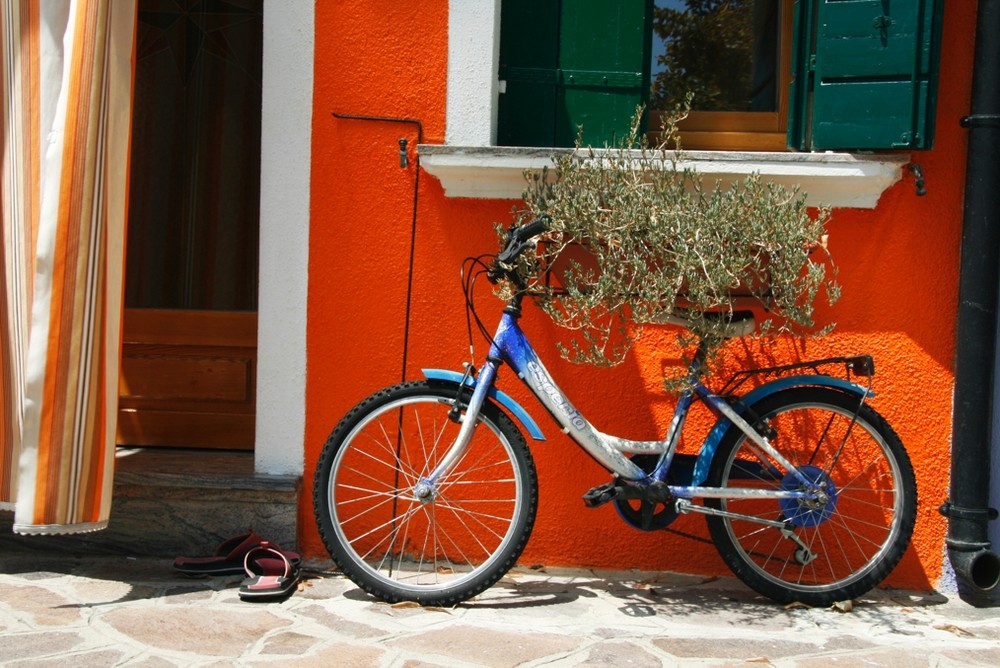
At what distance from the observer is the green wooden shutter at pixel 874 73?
153 inches

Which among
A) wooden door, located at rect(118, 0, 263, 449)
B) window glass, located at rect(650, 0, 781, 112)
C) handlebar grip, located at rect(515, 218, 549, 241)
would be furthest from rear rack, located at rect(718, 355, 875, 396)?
wooden door, located at rect(118, 0, 263, 449)

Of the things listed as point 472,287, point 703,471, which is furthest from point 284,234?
point 703,471

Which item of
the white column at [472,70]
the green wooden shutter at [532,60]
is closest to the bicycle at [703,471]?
the white column at [472,70]

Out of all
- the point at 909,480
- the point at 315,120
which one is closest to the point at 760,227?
the point at 909,480

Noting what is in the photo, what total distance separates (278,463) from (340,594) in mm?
671

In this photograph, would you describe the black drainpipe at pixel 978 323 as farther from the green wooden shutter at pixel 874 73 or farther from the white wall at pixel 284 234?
the white wall at pixel 284 234

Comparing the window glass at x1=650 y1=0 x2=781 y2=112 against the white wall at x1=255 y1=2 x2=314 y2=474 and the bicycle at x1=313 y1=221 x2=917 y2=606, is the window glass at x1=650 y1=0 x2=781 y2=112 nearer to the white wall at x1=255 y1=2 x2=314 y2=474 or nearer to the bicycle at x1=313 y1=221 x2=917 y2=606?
the bicycle at x1=313 y1=221 x2=917 y2=606

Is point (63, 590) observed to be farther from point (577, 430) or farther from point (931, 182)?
point (931, 182)

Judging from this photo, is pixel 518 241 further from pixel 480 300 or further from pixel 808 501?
pixel 808 501

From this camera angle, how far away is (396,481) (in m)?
4.23

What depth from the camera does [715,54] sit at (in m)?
Answer: 4.48

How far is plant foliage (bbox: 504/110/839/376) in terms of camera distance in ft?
11.1

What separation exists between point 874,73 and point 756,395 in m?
1.33

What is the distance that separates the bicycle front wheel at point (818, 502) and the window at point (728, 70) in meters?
1.09
